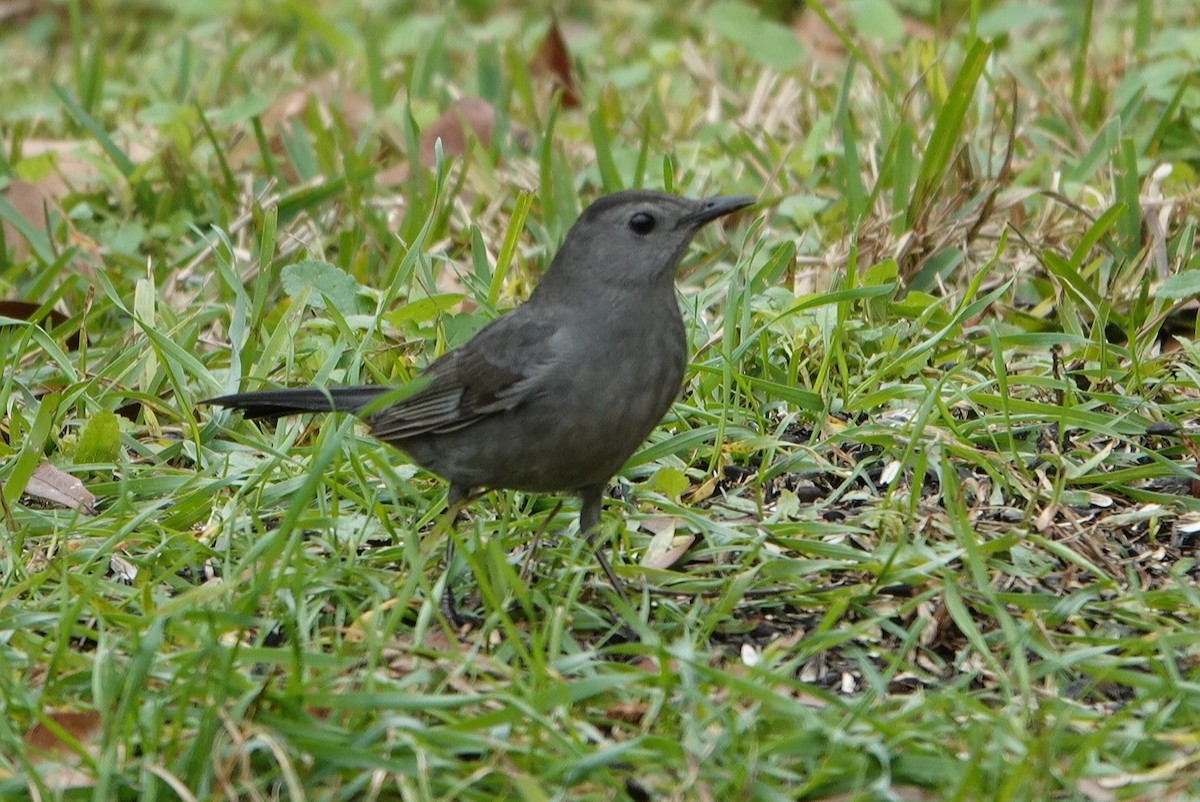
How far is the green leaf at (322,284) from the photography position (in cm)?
536

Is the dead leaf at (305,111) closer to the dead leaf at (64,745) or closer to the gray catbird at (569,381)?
the gray catbird at (569,381)

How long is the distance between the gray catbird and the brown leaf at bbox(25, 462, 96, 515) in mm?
471

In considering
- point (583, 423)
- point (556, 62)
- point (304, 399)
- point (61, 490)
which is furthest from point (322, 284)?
point (556, 62)

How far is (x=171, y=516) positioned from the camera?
173 inches

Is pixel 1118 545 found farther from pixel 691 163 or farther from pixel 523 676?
pixel 691 163

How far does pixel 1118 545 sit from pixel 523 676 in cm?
168

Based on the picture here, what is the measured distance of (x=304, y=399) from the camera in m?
4.52

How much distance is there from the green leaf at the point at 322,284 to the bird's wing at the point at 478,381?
0.86 m

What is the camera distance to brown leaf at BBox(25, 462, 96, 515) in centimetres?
457

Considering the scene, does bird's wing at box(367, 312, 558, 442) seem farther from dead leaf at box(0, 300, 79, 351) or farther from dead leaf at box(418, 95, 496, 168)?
dead leaf at box(418, 95, 496, 168)

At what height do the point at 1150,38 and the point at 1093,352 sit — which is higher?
the point at 1150,38

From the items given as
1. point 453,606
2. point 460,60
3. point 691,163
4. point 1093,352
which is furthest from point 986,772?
point 460,60

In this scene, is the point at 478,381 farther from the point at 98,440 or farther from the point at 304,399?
the point at 98,440

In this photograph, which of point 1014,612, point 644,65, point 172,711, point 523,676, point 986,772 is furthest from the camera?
point 644,65
